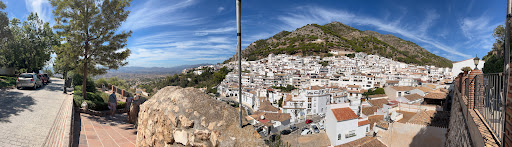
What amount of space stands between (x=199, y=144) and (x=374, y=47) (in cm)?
13080

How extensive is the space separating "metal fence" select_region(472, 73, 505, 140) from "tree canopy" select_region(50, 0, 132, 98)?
11469 mm

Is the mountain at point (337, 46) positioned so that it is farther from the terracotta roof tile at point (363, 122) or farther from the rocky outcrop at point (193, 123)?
the rocky outcrop at point (193, 123)

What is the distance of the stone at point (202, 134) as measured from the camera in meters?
2.45

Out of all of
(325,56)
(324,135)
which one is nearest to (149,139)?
(324,135)

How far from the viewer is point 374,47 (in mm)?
114750

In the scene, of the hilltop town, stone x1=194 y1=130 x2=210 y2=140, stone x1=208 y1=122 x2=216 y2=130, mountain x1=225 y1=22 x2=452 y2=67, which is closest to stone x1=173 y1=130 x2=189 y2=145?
stone x1=194 y1=130 x2=210 y2=140

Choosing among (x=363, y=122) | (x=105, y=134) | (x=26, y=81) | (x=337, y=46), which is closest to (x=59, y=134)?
(x=105, y=134)

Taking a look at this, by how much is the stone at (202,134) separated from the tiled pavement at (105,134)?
3.27m

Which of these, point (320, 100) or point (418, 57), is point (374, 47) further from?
point (320, 100)

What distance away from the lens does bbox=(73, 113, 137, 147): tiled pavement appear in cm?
470

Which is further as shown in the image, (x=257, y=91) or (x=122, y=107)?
(x=257, y=91)

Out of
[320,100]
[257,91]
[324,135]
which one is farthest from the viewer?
[257,91]

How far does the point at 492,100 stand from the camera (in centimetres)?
266

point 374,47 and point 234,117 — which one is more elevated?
point 374,47
